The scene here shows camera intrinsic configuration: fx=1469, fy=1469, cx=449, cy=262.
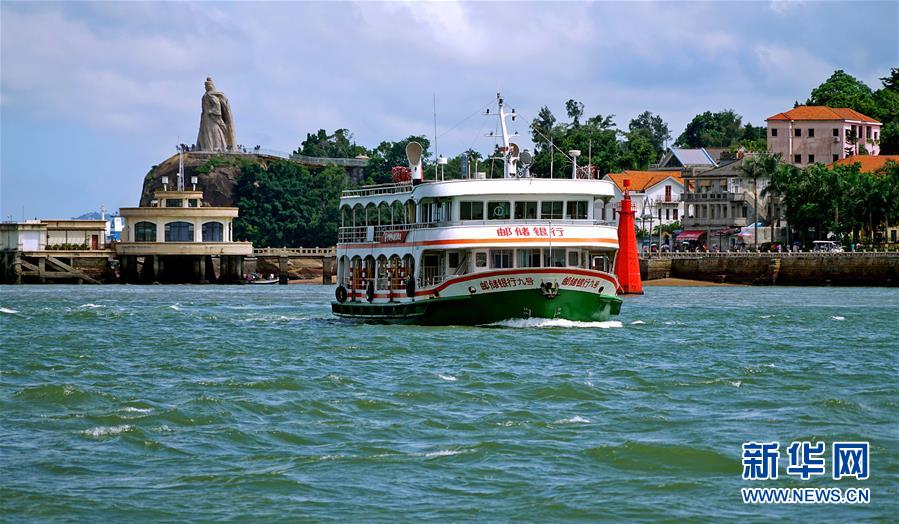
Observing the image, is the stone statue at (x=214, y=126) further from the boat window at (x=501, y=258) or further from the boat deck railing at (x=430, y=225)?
the boat window at (x=501, y=258)

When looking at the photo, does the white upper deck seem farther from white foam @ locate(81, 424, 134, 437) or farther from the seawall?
the seawall

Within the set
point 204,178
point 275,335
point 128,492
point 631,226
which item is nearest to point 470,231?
point 275,335

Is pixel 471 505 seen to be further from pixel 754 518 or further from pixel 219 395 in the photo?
pixel 219 395

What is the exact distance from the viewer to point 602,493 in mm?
21938

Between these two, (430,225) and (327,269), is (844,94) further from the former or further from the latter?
(430,225)

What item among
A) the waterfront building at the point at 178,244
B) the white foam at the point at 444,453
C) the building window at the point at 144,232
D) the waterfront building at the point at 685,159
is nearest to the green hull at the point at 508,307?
the white foam at the point at 444,453

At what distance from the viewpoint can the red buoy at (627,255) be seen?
8719cm

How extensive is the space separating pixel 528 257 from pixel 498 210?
1811 mm

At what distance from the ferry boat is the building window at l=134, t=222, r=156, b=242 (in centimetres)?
8587

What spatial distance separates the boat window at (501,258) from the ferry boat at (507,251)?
0.03 m

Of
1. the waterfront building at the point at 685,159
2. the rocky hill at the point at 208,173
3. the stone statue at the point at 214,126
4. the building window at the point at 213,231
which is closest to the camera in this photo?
the building window at the point at 213,231

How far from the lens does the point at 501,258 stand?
48094 millimetres

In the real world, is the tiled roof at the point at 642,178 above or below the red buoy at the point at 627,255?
above

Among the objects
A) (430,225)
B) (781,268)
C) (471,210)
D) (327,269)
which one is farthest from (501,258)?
(327,269)
